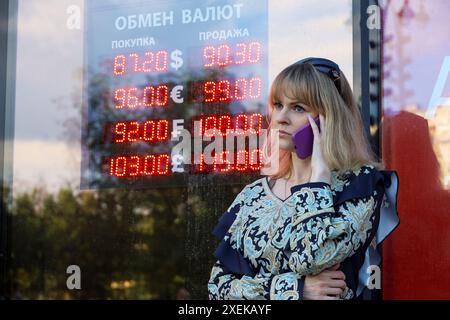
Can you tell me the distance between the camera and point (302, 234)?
2895 mm

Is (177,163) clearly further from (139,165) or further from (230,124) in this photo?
(230,124)

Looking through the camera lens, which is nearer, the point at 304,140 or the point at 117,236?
the point at 304,140

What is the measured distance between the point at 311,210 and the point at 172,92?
81.3 inches

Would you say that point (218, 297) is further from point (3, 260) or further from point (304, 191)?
point (3, 260)

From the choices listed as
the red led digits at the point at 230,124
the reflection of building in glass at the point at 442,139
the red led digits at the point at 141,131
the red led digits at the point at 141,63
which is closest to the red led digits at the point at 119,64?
the red led digits at the point at 141,63

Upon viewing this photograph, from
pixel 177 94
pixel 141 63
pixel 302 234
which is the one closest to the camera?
pixel 302 234

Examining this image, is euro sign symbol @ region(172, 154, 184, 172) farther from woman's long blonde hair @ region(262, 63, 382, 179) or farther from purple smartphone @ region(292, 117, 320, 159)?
purple smartphone @ region(292, 117, 320, 159)

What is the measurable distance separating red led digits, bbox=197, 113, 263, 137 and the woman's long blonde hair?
1.35 meters

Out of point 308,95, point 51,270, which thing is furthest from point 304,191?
point 51,270

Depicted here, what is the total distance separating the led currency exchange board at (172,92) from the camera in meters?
4.66

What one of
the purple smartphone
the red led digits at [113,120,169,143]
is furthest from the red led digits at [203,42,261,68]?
the purple smartphone

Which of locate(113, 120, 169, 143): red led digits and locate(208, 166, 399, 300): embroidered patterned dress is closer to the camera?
locate(208, 166, 399, 300): embroidered patterned dress

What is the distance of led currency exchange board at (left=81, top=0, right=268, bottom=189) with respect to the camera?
466cm

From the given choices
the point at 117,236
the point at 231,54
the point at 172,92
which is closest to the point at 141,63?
the point at 172,92
